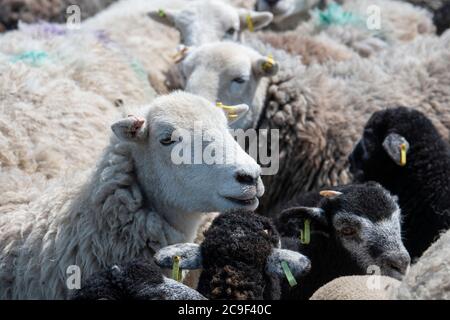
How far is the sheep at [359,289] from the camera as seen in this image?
350 centimetres

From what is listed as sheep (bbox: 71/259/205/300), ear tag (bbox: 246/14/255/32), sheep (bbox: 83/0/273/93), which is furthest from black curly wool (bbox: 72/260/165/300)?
ear tag (bbox: 246/14/255/32)

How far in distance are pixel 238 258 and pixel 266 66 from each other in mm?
2584

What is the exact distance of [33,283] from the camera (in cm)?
417

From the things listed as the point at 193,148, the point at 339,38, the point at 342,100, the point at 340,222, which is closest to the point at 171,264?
the point at 193,148

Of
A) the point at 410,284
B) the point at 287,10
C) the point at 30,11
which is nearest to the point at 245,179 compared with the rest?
the point at 410,284

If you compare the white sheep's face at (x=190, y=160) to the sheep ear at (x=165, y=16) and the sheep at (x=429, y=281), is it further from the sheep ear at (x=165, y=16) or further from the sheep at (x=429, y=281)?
the sheep ear at (x=165, y=16)

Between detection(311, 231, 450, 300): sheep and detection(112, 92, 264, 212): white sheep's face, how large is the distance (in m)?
0.61

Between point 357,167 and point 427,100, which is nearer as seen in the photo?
point 357,167

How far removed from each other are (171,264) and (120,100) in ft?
8.01

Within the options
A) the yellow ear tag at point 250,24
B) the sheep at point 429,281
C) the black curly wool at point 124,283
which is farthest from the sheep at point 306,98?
the sheep at point 429,281

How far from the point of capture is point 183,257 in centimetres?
367

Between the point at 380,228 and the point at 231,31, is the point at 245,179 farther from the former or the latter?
the point at 231,31

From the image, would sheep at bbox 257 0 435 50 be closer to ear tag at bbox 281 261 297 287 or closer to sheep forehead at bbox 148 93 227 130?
sheep forehead at bbox 148 93 227 130
